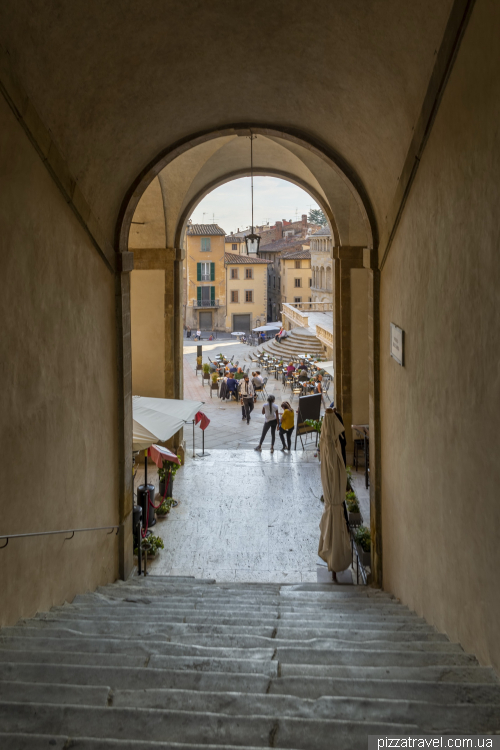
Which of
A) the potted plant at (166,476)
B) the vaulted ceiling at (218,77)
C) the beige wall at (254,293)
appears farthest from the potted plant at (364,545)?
the beige wall at (254,293)

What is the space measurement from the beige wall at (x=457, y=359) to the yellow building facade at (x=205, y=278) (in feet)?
138

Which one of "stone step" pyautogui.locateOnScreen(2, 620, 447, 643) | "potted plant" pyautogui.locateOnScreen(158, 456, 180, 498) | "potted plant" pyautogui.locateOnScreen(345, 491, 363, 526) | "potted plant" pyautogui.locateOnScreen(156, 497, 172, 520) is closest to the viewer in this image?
"stone step" pyautogui.locateOnScreen(2, 620, 447, 643)

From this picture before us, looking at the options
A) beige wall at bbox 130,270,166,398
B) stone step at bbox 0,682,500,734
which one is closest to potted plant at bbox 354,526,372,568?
stone step at bbox 0,682,500,734

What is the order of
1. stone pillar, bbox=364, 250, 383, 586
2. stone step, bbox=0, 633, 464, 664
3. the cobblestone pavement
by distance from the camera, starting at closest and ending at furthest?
stone step, bbox=0, 633, 464, 664
stone pillar, bbox=364, 250, 383, 586
the cobblestone pavement

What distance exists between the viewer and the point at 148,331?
521 inches

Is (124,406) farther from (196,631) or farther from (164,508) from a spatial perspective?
(196,631)

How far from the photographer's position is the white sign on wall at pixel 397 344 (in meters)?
5.68

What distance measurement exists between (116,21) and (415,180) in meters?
2.47

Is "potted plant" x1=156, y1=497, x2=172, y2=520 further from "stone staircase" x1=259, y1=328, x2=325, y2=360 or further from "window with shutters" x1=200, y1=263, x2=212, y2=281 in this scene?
"window with shutters" x1=200, y1=263, x2=212, y2=281

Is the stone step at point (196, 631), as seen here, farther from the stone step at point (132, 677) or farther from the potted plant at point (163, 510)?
the potted plant at point (163, 510)

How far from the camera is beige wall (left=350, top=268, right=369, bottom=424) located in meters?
12.3

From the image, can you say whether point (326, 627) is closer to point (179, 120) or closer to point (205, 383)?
point (179, 120)

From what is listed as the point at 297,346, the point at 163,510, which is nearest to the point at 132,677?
A: the point at 163,510

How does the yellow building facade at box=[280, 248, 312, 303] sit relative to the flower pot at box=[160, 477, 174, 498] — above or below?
above
